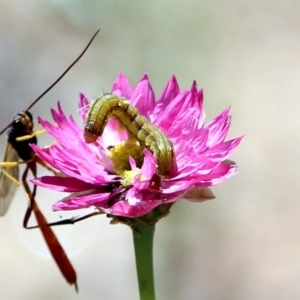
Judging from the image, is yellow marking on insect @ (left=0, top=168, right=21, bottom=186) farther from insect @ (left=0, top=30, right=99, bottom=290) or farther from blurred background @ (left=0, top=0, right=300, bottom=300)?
blurred background @ (left=0, top=0, right=300, bottom=300)

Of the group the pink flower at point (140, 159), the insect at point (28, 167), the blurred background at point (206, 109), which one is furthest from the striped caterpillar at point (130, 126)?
the blurred background at point (206, 109)

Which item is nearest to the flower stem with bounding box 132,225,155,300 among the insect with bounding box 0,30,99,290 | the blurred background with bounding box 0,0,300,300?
the insect with bounding box 0,30,99,290

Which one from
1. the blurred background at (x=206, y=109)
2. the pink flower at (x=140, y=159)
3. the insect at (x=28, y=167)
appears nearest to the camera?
the pink flower at (x=140, y=159)

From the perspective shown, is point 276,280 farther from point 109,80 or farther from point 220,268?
point 109,80

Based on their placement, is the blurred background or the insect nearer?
the insect

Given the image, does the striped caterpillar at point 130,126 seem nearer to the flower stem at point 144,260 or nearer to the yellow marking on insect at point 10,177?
the flower stem at point 144,260

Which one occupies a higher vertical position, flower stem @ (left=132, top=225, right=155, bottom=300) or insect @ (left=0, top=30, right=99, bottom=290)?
insect @ (left=0, top=30, right=99, bottom=290)

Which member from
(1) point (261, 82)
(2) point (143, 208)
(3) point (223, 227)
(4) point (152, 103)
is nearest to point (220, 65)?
(1) point (261, 82)
